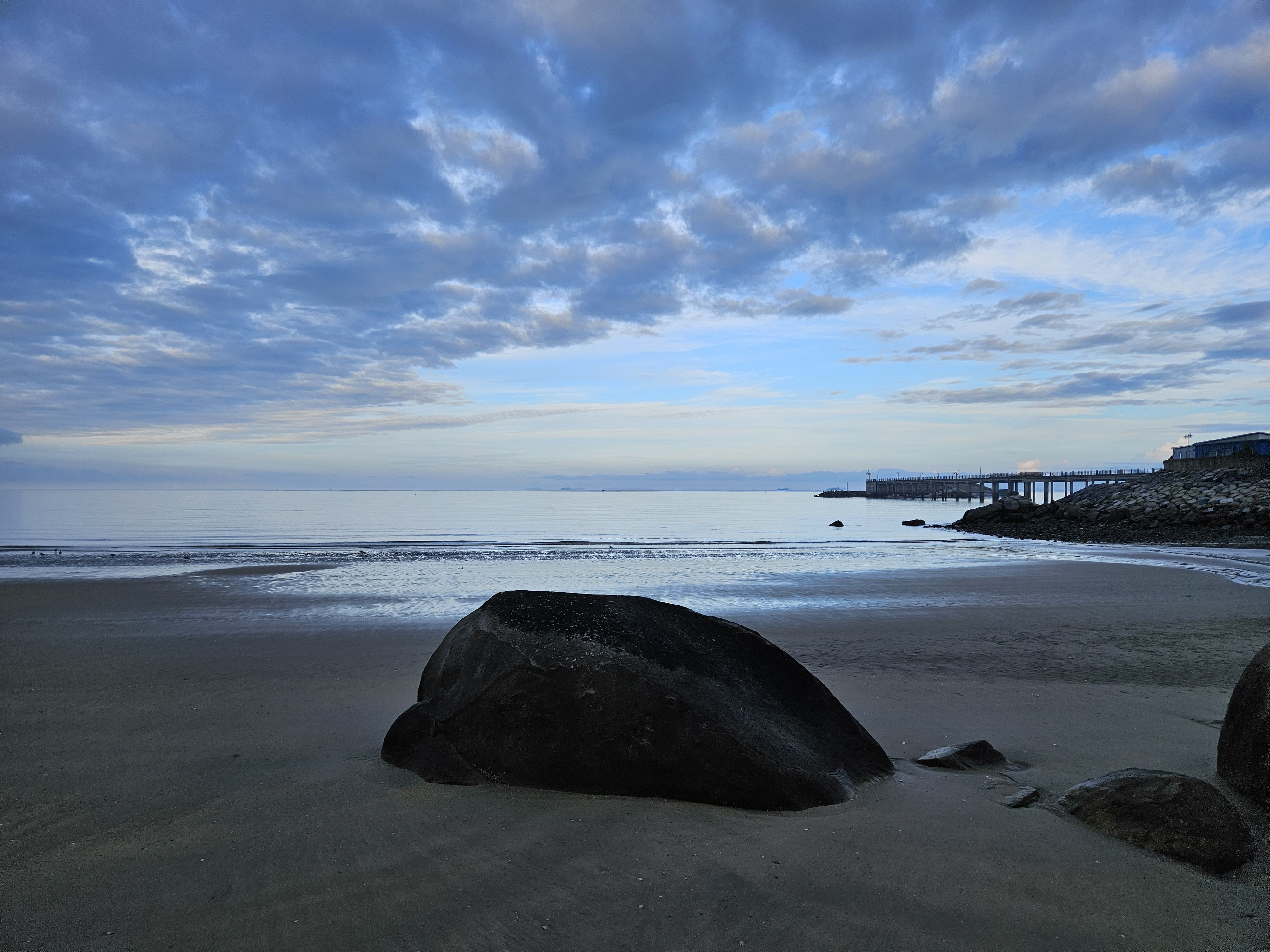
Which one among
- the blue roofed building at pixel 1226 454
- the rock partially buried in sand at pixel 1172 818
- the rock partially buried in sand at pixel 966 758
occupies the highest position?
the blue roofed building at pixel 1226 454

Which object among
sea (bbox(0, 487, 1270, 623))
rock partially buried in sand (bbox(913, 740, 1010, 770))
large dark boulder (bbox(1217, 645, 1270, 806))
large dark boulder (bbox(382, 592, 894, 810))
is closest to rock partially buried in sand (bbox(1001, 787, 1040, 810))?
rock partially buried in sand (bbox(913, 740, 1010, 770))

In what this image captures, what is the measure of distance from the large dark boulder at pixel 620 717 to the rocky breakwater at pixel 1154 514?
35.9 metres

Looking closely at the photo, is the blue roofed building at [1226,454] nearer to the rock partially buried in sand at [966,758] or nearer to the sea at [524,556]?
the sea at [524,556]

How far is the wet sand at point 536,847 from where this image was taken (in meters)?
3.01

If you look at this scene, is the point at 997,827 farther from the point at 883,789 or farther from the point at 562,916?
the point at 562,916

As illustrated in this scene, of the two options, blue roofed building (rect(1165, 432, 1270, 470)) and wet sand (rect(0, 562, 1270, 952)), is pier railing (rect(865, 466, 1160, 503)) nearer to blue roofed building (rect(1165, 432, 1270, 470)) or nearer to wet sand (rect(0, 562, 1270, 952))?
blue roofed building (rect(1165, 432, 1270, 470))

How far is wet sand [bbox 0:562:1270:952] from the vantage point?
3.01 metres

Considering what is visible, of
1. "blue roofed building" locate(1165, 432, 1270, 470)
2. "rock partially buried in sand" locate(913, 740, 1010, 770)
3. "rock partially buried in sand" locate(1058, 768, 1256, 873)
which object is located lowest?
"rock partially buried in sand" locate(913, 740, 1010, 770)

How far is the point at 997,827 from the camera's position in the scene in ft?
13.0

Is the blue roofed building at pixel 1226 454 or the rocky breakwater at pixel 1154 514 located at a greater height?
the blue roofed building at pixel 1226 454

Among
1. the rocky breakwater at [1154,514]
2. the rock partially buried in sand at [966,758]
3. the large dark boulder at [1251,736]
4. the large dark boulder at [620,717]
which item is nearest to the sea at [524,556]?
the rocky breakwater at [1154,514]

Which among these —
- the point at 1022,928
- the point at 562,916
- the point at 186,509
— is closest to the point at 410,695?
the point at 562,916

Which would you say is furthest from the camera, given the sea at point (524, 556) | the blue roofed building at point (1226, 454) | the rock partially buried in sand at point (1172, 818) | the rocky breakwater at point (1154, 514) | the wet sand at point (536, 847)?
the blue roofed building at point (1226, 454)

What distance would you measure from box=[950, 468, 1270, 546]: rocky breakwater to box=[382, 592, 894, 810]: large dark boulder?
118ft
